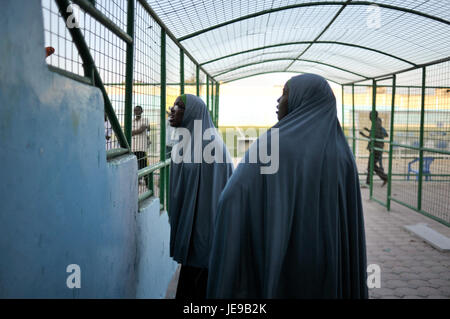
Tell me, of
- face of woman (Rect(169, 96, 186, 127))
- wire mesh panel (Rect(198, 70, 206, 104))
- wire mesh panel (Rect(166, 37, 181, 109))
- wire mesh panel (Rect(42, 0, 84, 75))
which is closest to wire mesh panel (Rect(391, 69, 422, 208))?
wire mesh panel (Rect(198, 70, 206, 104))

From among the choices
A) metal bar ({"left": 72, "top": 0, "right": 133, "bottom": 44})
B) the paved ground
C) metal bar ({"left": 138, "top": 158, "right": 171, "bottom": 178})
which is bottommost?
the paved ground

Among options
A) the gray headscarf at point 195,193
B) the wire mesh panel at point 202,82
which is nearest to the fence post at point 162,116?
the gray headscarf at point 195,193

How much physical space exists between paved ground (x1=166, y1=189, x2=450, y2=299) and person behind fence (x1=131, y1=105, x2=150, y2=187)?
5.06ft

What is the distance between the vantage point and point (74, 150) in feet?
5.34

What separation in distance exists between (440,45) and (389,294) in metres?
3.86

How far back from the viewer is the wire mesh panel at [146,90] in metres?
2.95

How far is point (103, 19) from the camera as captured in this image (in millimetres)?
2068

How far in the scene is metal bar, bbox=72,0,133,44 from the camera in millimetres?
1812

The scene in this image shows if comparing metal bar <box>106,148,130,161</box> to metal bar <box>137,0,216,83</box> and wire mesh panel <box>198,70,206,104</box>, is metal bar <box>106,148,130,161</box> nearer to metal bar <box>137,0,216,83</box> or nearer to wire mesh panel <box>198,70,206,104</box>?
metal bar <box>137,0,216,83</box>

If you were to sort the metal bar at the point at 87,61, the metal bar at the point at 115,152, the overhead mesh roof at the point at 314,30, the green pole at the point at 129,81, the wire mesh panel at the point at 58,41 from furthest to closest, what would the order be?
1. the overhead mesh roof at the point at 314,30
2. the green pole at the point at 129,81
3. the metal bar at the point at 115,152
4. the metal bar at the point at 87,61
5. the wire mesh panel at the point at 58,41

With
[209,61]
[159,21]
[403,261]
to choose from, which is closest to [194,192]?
[159,21]

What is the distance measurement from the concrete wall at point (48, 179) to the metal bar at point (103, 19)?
41 cm

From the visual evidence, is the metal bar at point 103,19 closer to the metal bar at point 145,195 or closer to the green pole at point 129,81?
the green pole at point 129,81

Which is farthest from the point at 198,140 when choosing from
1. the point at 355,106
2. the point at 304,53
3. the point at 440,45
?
the point at 355,106
